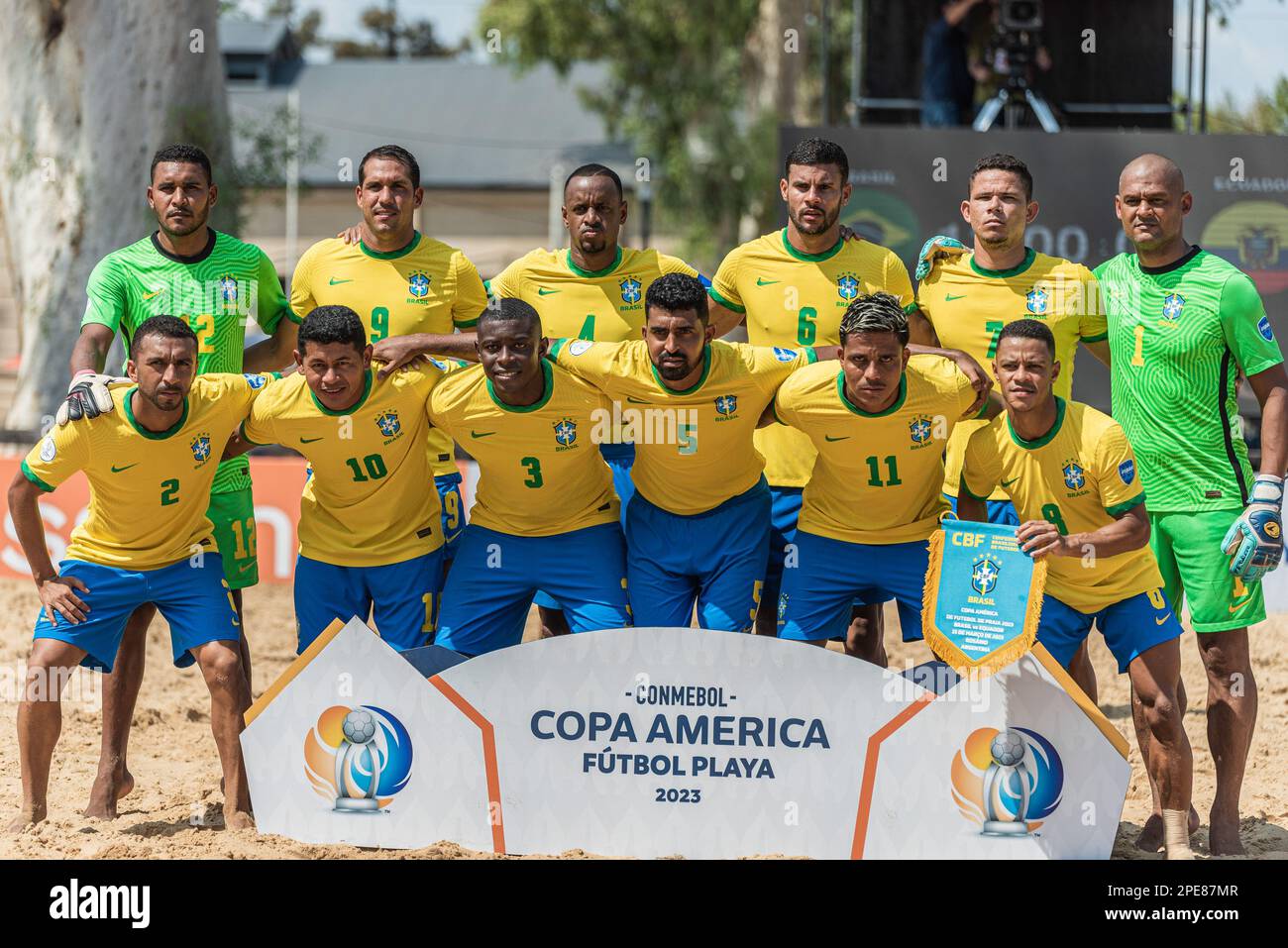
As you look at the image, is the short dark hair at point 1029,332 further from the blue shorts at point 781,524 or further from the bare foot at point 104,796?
the bare foot at point 104,796

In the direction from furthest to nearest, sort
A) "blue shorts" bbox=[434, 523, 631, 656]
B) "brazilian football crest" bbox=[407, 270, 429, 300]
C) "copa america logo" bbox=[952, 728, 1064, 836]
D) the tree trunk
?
the tree trunk
"brazilian football crest" bbox=[407, 270, 429, 300]
"blue shorts" bbox=[434, 523, 631, 656]
"copa america logo" bbox=[952, 728, 1064, 836]

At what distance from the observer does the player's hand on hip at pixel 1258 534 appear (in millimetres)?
5191

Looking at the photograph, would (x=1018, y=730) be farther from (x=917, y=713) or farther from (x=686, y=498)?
(x=686, y=498)

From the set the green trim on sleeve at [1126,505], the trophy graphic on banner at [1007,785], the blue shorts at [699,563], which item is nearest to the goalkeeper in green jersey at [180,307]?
the blue shorts at [699,563]

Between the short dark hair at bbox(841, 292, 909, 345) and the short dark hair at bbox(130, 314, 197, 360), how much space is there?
252 cm

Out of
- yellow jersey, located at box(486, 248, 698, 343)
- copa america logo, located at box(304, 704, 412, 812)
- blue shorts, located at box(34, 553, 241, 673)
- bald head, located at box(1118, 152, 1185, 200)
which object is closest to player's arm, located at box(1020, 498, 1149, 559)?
bald head, located at box(1118, 152, 1185, 200)

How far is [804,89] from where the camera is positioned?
26.0 metres

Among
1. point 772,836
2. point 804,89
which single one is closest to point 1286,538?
point 772,836

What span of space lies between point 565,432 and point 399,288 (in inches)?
44.0

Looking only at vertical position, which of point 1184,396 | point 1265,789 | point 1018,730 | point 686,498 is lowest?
point 1265,789

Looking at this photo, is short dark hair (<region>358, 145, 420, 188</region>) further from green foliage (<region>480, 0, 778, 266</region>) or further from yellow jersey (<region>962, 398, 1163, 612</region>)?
green foliage (<region>480, 0, 778, 266</region>)

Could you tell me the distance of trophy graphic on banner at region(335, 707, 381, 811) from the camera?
17.1 feet

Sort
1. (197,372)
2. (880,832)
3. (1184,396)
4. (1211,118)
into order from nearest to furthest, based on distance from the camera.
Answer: (880,832) → (1184,396) → (197,372) → (1211,118)
